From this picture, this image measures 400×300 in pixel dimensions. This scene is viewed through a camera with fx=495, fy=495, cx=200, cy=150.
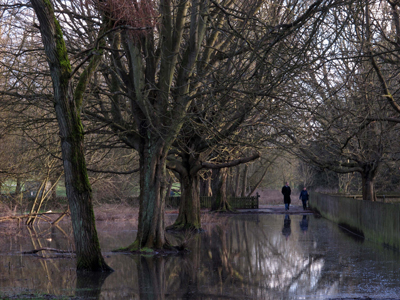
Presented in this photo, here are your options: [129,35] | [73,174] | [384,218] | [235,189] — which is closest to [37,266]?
[73,174]

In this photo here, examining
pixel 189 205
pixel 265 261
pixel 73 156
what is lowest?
pixel 265 261

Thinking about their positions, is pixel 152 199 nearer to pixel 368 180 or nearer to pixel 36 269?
pixel 36 269

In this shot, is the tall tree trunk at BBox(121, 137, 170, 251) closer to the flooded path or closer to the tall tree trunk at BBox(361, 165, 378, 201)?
the flooded path

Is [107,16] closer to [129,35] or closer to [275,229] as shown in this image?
[129,35]

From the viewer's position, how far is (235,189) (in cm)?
4456

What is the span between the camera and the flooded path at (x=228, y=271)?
30.0 ft

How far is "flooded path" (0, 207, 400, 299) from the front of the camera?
9141mm

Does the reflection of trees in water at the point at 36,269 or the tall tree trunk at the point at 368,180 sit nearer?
the reflection of trees in water at the point at 36,269

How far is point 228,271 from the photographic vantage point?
11.6 m

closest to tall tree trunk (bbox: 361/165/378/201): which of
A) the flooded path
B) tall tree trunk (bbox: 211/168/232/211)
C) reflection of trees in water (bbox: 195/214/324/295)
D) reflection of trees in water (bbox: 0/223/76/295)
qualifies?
reflection of trees in water (bbox: 195/214/324/295)

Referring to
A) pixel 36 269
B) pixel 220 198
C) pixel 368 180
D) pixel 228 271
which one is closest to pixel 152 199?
pixel 36 269

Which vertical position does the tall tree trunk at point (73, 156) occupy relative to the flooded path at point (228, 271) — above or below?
above

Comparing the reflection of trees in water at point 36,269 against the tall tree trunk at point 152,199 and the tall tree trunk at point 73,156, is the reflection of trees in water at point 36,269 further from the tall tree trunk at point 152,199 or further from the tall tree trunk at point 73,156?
the tall tree trunk at point 152,199

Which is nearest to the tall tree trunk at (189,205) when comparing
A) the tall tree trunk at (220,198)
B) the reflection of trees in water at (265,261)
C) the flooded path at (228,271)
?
the reflection of trees in water at (265,261)
